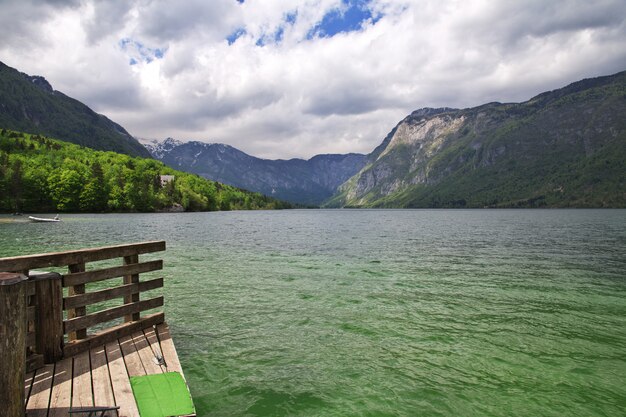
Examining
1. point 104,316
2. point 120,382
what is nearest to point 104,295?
point 104,316

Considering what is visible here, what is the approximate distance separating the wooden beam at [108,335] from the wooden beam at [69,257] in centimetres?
228

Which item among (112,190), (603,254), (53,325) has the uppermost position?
(112,190)

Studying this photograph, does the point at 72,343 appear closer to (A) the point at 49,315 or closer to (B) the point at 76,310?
(B) the point at 76,310

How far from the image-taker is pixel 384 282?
1053 inches

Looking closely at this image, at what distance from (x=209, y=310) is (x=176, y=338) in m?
3.90

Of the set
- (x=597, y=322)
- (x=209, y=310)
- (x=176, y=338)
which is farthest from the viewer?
(x=209, y=310)

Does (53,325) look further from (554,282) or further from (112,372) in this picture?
(554,282)

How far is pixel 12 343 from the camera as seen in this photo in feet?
21.6

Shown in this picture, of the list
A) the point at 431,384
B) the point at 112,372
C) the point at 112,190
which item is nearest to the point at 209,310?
the point at 112,372

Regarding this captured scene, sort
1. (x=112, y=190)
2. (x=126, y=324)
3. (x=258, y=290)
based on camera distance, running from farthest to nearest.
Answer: (x=112, y=190) → (x=258, y=290) → (x=126, y=324)

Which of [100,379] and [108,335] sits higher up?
[108,335]

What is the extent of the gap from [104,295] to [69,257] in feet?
5.68

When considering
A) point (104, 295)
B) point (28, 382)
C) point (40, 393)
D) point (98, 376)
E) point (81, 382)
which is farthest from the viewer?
point (104, 295)

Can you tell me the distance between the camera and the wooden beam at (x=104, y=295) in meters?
10.7
